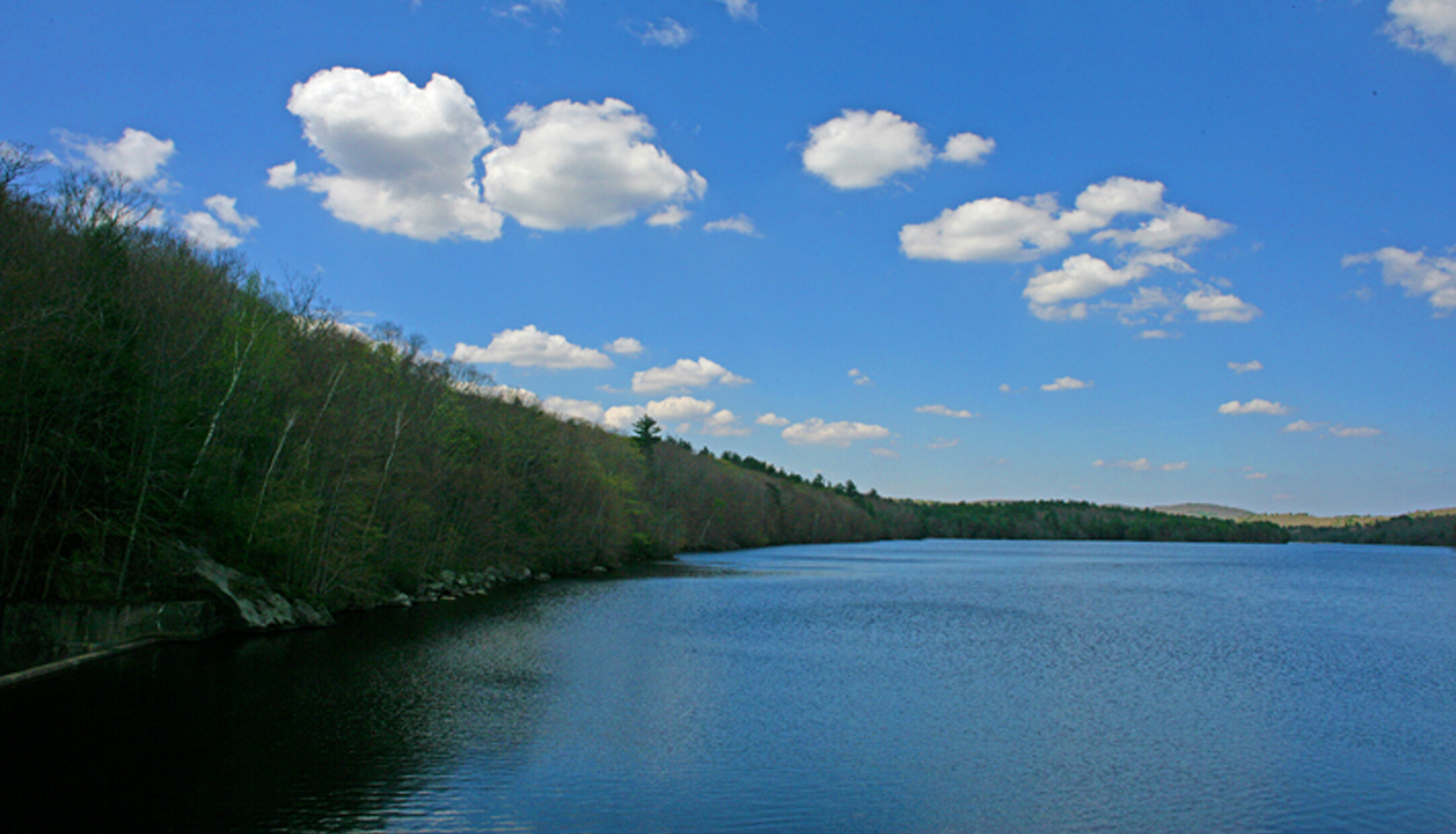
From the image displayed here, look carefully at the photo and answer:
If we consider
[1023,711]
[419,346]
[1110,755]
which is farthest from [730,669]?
[419,346]

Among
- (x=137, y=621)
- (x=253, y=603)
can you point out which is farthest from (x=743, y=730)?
(x=253, y=603)

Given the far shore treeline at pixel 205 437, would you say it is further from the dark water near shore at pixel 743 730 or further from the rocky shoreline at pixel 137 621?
the dark water near shore at pixel 743 730

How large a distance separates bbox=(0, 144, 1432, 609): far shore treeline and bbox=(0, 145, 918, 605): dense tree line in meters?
0.09

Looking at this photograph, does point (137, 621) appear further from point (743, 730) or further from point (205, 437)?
point (743, 730)

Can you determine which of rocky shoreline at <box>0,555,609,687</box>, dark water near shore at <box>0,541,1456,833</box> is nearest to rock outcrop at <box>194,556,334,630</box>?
rocky shoreline at <box>0,555,609,687</box>

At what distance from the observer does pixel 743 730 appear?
1816 cm

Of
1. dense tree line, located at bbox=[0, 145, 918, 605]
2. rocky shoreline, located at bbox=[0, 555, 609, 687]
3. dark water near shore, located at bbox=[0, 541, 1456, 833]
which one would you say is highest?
dense tree line, located at bbox=[0, 145, 918, 605]

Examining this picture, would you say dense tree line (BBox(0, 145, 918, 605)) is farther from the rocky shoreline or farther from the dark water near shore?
the dark water near shore

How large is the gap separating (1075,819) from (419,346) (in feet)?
156

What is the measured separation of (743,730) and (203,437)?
2375 cm

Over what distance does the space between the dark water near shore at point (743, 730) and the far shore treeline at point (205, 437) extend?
3826mm

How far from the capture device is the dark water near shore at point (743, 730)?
13.0 metres

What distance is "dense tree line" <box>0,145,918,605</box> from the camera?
22781 millimetres

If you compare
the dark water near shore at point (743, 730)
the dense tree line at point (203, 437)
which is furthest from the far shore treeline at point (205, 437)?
the dark water near shore at point (743, 730)
